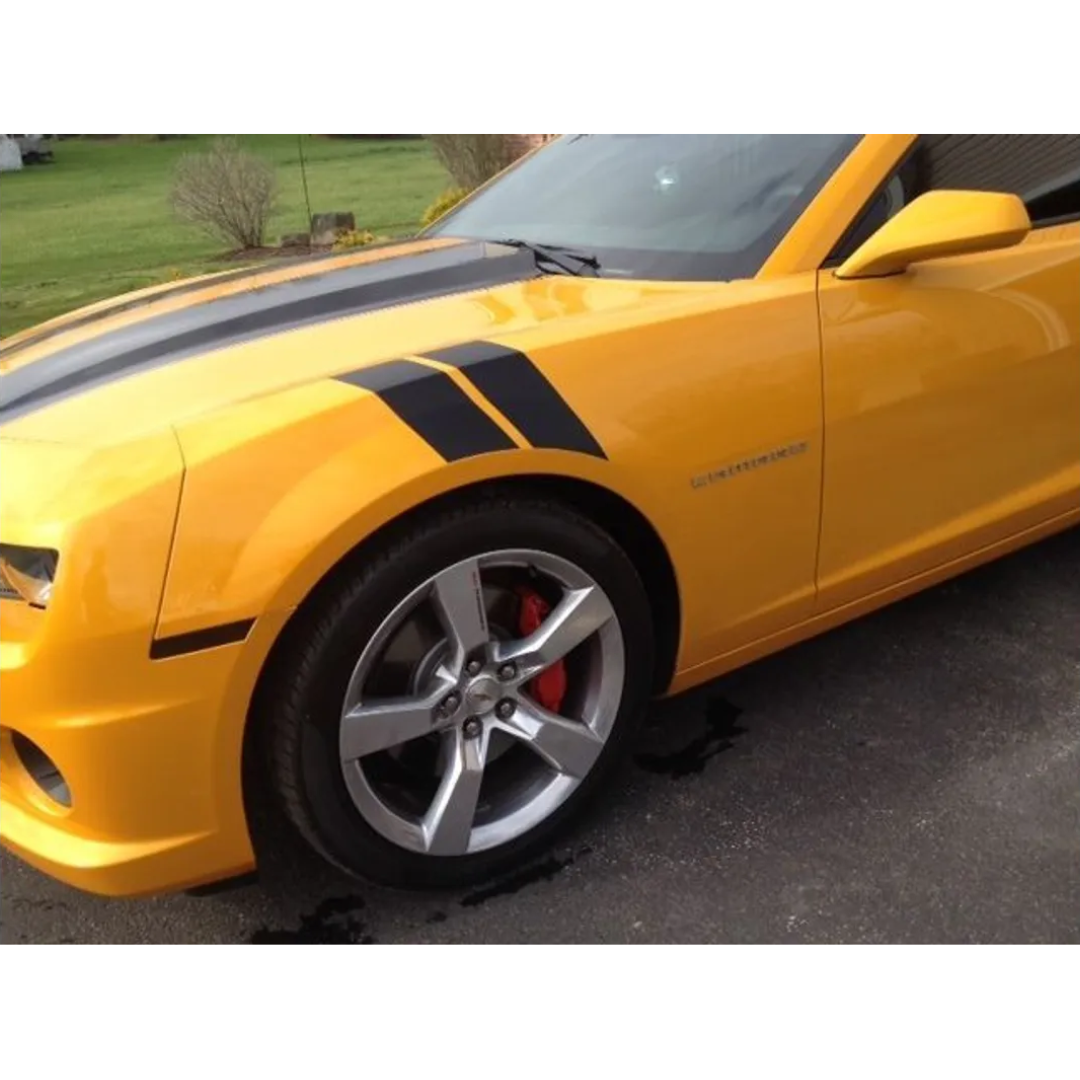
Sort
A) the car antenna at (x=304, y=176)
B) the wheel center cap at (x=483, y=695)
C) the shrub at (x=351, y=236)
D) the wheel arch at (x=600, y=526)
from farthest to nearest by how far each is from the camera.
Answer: the shrub at (x=351, y=236) → the car antenna at (x=304, y=176) → the wheel center cap at (x=483, y=695) → the wheel arch at (x=600, y=526)

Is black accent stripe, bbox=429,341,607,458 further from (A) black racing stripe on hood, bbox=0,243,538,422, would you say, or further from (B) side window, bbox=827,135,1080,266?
(B) side window, bbox=827,135,1080,266

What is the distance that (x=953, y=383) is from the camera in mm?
2297

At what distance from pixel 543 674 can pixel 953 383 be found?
111cm

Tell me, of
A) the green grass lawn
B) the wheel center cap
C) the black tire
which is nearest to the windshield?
the black tire

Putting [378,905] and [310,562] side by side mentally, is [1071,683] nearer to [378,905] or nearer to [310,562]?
[378,905]

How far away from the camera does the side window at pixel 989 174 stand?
7.47 feet

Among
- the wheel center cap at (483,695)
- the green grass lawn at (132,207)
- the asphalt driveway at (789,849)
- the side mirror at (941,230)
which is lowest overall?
the asphalt driveway at (789,849)

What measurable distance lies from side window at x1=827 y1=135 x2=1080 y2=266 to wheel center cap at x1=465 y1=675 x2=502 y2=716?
1.12m

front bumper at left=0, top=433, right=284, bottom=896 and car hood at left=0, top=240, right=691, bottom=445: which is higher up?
car hood at left=0, top=240, right=691, bottom=445

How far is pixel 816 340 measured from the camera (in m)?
2.10

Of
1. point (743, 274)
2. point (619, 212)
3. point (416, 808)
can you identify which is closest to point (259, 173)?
point (619, 212)

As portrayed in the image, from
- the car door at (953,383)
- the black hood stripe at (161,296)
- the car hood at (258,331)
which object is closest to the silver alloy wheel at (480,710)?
the car hood at (258,331)

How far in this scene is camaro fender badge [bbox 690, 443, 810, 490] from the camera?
1.99 m

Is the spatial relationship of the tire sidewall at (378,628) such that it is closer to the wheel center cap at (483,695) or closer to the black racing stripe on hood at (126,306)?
the wheel center cap at (483,695)
